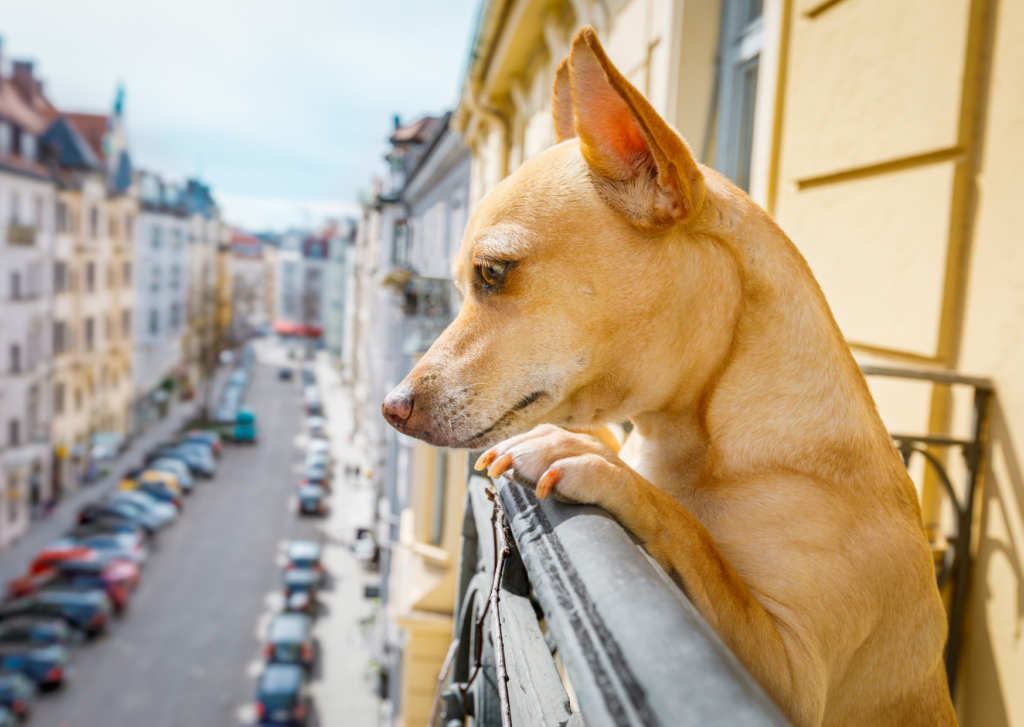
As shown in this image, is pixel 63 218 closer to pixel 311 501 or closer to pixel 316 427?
pixel 311 501

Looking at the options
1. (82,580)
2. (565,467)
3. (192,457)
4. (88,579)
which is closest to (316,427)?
(192,457)

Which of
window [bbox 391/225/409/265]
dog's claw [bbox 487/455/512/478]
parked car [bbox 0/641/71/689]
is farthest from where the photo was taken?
window [bbox 391/225/409/265]

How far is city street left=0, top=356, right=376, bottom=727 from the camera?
1515cm

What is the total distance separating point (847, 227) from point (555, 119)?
171cm

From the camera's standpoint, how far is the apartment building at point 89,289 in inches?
1061

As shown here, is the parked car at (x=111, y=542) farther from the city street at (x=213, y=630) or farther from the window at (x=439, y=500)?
the window at (x=439, y=500)

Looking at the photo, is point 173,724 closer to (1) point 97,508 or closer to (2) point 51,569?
(2) point 51,569

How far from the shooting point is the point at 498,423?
1618mm

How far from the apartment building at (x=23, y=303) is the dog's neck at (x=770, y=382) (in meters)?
26.2

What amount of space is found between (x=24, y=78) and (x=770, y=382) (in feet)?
107

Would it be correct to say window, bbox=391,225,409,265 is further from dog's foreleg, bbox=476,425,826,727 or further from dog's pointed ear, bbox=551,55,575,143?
dog's foreleg, bbox=476,425,826,727

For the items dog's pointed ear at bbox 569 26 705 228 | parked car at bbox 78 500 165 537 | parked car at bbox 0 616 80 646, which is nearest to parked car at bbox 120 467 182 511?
parked car at bbox 78 500 165 537

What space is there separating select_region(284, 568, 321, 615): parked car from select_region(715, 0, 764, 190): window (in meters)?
18.1

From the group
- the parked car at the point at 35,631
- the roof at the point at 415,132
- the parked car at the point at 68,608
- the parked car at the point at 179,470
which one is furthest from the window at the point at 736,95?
the parked car at the point at 179,470
